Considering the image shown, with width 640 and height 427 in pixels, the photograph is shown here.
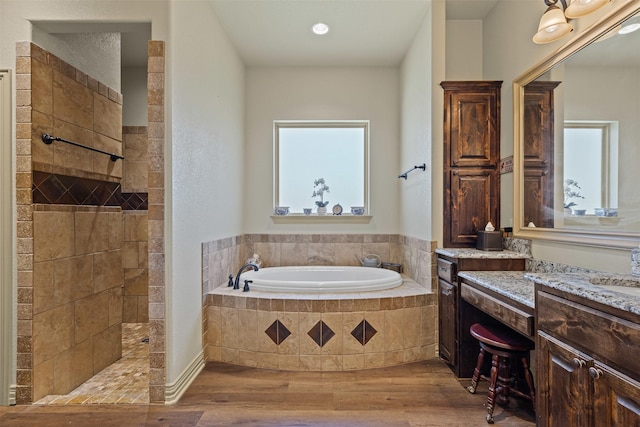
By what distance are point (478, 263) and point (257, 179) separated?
249 cm

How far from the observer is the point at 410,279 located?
129 inches

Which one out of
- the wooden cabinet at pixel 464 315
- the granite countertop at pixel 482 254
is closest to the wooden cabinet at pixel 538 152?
the granite countertop at pixel 482 254

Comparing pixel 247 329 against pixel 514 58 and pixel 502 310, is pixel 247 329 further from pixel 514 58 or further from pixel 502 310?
pixel 514 58

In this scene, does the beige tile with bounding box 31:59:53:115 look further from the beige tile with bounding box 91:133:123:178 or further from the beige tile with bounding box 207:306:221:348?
the beige tile with bounding box 207:306:221:348

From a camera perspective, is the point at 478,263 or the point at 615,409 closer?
the point at 615,409

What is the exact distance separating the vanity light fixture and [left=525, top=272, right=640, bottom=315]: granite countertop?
4.50 ft

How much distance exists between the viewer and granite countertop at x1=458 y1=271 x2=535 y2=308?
1.63m

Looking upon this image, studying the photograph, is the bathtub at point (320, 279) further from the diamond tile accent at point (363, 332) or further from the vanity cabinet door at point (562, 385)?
the vanity cabinet door at point (562, 385)

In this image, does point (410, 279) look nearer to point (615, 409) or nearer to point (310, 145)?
point (310, 145)

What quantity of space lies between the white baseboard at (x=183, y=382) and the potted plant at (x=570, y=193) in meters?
2.68

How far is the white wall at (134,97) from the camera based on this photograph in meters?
3.70

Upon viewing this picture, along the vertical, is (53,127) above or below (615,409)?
above

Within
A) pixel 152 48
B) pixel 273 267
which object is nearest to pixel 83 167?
pixel 152 48

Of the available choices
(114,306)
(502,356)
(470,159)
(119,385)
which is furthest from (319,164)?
(119,385)
